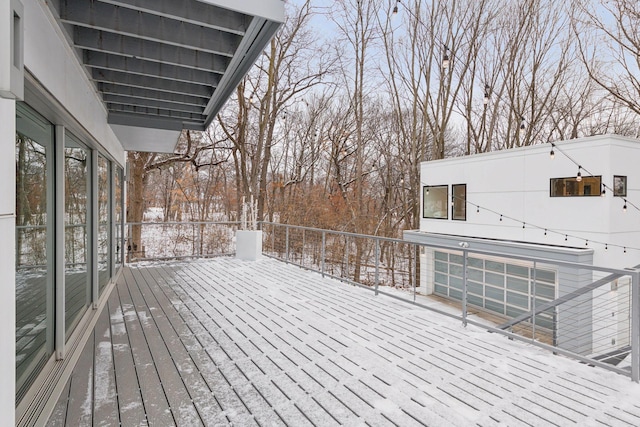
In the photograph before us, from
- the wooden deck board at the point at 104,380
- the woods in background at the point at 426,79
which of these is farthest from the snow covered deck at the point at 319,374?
the woods in background at the point at 426,79

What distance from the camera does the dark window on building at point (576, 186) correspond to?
6.59 m

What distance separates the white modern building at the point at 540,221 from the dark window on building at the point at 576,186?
17 mm

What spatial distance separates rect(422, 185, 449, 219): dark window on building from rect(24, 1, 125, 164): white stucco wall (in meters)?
8.24

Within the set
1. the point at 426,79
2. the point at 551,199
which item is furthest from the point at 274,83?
the point at 551,199

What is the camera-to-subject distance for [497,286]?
328 inches

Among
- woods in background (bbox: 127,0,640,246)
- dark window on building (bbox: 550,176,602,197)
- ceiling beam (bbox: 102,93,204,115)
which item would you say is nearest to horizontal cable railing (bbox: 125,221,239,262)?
woods in background (bbox: 127,0,640,246)

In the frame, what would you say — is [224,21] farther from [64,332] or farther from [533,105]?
[533,105]

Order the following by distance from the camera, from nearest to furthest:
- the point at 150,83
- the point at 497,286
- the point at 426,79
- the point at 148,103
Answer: the point at 150,83
the point at 148,103
the point at 497,286
the point at 426,79

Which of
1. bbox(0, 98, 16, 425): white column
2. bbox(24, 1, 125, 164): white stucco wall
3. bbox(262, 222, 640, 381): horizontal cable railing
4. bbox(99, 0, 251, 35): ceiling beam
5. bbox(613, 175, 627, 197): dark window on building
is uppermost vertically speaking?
bbox(99, 0, 251, 35): ceiling beam

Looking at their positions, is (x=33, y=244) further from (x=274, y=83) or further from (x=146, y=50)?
(x=274, y=83)

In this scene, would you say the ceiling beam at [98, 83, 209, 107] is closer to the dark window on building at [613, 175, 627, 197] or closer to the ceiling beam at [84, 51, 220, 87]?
the ceiling beam at [84, 51, 220, 87]

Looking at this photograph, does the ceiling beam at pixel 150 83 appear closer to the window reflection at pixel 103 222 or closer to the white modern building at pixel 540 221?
the window reflection at pixel 103 222

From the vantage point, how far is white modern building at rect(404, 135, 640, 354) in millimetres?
6559

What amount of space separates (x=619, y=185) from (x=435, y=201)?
4.22 metres
